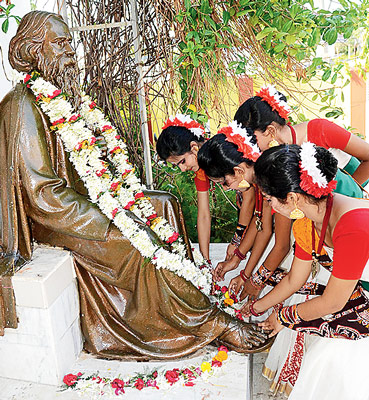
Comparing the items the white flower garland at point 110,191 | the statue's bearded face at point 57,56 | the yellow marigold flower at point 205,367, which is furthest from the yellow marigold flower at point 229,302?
the statue's bearded face at point 57,56

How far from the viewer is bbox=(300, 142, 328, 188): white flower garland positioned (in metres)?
1.96

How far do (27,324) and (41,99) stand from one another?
4.01 ft

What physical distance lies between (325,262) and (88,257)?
4.25 ft

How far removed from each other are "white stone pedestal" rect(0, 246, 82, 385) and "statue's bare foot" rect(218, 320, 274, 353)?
0.89 m


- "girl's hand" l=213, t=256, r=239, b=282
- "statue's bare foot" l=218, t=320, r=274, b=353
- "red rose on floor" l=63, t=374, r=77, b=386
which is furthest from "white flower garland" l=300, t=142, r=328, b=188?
"red rose on floor" l=63, t=374, r=77, b=386

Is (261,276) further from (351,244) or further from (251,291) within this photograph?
(351,244)

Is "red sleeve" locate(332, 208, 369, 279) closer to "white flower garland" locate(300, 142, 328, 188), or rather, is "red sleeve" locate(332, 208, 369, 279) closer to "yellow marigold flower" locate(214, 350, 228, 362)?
"white flower garland" locate(300, 142, 328, 188)

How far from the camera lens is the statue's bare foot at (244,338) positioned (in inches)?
110

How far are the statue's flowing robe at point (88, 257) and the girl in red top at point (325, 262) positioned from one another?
63 centimetres

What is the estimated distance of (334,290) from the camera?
2.09m

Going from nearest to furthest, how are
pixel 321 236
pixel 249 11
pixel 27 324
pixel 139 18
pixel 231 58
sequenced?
pixel 321 236
pixel 27 324
pixel 249 11
pixel 139 18
pixel 231 58

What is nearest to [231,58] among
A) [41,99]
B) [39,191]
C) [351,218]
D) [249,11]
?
[249,11]

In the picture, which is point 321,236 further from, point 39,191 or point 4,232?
point 4,232

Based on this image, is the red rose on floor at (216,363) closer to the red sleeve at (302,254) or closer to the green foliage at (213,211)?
the red sleeve at (302,254)
